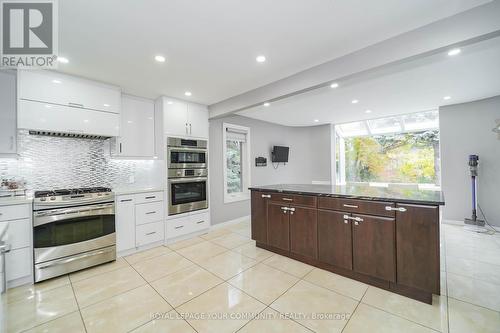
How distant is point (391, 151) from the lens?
5.86 metres

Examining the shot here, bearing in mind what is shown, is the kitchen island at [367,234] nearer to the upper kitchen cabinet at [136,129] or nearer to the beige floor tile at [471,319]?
the beige floor tile at [471,319]

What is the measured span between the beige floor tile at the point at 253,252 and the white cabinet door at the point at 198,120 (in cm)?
216

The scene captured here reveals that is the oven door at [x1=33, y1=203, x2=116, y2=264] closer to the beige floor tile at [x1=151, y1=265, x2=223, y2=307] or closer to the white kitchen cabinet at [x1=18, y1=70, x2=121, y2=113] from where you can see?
the beige floor tile at [x1=151, y1=265, x2=223, y2=307]

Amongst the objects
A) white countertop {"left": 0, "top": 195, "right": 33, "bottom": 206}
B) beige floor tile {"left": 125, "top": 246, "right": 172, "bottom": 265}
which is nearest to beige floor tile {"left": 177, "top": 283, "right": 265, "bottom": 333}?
beige floor tile {"left": 125, "top": 246, "right": 172, "bottom": 265}

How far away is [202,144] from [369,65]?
9.46ft

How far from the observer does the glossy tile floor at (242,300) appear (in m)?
1.66

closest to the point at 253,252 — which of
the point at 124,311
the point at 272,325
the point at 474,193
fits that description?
the point at 272,325

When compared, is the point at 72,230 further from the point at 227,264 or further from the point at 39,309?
the point at 227,264

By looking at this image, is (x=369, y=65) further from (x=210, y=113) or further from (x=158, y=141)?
(x=158, y=141)

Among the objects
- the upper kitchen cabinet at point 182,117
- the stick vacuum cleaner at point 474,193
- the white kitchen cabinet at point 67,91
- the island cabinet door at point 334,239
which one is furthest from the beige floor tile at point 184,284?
the stick vacuum cleaner at point 474,193

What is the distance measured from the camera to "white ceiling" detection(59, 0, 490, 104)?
63.3 inches

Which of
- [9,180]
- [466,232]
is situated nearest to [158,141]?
[9,180]

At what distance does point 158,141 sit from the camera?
3.54 metres

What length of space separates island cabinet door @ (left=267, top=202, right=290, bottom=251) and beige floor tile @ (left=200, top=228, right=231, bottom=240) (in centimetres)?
126
